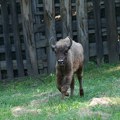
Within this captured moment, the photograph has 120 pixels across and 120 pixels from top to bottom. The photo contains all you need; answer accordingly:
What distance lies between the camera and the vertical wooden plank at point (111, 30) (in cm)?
1433

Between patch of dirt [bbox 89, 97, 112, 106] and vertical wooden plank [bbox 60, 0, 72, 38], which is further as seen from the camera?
vertical wooden plank [bbox 60, 0, 72, 38]

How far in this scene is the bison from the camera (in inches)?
367

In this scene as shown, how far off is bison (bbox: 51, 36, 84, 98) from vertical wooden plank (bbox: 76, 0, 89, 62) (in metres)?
3.93

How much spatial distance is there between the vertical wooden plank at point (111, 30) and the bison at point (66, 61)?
14.6 feet

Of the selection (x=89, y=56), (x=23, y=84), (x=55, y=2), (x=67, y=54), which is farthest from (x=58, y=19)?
(x=67, y=54)

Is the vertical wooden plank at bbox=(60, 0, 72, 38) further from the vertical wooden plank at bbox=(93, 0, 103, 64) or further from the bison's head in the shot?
the bison's head

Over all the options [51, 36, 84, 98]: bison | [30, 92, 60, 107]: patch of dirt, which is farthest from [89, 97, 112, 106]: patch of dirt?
[30, 92, 60, 107]: patch of dirt

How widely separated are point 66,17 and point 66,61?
14.6ft

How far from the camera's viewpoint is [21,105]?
9672 millimetres

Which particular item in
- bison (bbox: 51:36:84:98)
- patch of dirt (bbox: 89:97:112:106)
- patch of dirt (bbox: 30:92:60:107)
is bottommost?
patch of dirt (bbox: 30:92:60:107)

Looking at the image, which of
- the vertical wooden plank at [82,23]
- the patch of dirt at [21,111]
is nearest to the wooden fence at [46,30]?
the vertical wooden plank at [82,23]

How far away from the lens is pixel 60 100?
9.54 m

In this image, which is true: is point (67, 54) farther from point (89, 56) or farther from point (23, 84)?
point (89, 56)

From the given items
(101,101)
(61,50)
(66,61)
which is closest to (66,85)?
(66,61)
